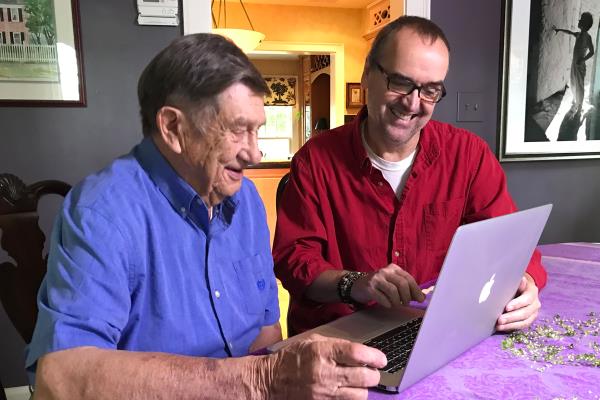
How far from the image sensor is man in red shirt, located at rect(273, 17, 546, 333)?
1.35 m

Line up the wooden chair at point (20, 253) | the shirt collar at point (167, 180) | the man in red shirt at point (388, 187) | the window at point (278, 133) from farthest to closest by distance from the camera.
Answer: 1. the window at point (278, 133)
2. the man in red shirt at point (388, 187)
3. the wooden chair at point (20, 253)
4. the shirt collar at point (167, 180)

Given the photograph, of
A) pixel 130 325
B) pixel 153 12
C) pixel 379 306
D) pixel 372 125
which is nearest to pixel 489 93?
pixel 372 125

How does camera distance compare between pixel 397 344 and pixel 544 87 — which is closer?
pixel 397 344

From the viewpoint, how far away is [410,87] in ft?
4.47

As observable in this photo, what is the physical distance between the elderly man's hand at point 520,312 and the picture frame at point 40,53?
1885 millimetres

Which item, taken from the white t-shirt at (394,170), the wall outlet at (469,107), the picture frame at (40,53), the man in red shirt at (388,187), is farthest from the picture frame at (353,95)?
the white t-shirt at (394,170)

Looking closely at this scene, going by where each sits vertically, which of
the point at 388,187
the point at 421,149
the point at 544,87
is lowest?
the point at 388,187

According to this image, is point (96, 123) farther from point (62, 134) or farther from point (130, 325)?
point (130, 325)

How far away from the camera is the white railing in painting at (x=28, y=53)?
1992mm

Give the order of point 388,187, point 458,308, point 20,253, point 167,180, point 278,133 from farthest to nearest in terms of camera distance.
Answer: point 278,133, point 388,187, point 20,253, point 167,180, point 458,308

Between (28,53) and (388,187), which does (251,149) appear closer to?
(388,187)

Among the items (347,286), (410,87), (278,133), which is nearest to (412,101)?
(410,87)

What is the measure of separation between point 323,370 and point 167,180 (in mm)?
454

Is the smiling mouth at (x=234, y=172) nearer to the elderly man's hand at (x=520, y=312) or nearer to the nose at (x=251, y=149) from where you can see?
the nose at (x=251, y=149)
